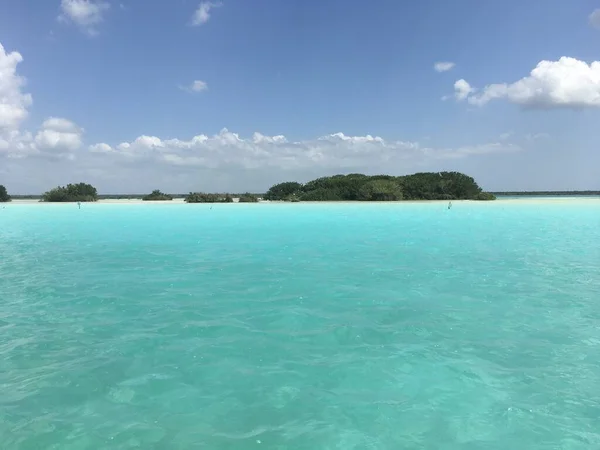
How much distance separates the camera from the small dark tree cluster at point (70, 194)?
89.2 meters

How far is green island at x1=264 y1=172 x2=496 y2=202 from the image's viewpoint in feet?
258

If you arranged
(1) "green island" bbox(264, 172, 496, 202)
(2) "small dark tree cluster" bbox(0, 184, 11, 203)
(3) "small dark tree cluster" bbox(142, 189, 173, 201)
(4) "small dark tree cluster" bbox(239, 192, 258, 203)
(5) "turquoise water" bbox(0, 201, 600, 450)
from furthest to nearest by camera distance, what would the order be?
1. (3) "small dark tree cluster" bbox(142, 189, 173, 201)
2. (2) "small dark tree cluster" bbox(0, 184, 11, 203)
3. (4) "small dark tree cluster" bbox(239, 192, 258, 203)
4. (1) "green island" bbox(264, 172, 496, 202)
5. (5) "turquoise water" bbox(0, 201, 600, 450)

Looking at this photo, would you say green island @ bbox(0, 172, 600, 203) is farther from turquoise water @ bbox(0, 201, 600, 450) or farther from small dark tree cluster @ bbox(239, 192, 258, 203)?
turquoise water @ bbox(0, 201, 600, 450)

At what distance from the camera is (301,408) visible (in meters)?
5.28

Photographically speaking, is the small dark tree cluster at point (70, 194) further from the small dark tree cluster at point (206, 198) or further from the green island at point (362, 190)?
the small dark tree cluster at point (206, 198)

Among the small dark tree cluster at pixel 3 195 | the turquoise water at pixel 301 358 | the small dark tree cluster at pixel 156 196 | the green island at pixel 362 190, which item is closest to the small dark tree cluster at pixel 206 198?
the green island at pixel 362 190

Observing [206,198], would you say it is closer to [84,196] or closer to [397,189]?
[84,196]

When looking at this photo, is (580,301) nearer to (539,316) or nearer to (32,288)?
(539,316)

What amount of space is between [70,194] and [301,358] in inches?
3740

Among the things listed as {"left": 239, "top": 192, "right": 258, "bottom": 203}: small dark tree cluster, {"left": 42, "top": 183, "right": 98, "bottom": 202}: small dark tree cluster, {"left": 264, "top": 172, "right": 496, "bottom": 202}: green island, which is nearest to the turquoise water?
{"left": 264, "top": 172, "right": 496, "bottom": 202}: green island

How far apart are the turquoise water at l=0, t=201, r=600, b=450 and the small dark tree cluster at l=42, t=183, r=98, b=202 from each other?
3311 inches

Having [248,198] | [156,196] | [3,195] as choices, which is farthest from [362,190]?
[3,195]

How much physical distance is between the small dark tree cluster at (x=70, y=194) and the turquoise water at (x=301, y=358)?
84.1 m

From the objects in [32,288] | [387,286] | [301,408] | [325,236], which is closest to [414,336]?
[301,408]
